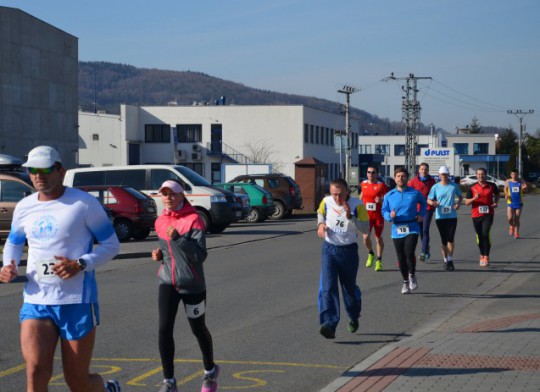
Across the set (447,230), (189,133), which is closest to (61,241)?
(447,230)

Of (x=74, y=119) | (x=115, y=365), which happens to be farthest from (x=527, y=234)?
(x=74, y=119)

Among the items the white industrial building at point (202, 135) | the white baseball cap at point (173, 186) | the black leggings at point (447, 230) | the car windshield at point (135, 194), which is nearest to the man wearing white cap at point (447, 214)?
the black leggings at point (447, 230)

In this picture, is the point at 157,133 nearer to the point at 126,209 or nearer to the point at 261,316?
the point at 126,209

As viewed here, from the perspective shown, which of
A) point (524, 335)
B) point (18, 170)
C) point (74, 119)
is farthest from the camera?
point (74, 119)

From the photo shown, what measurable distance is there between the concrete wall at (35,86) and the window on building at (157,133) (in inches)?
1127

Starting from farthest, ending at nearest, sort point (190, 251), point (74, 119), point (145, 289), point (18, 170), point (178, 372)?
point (74, 119) → point (18, 170) → point (145, 289) → point (178, 372) → point (190, 251)

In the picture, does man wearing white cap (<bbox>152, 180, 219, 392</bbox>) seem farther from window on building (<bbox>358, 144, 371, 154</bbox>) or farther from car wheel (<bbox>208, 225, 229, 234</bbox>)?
window on building (<bbox>358, 144, 371, 154</bbox>)

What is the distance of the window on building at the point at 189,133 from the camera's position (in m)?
80.2

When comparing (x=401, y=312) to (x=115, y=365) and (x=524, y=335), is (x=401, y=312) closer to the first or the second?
(x=524, y=335)

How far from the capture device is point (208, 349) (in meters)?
7.41

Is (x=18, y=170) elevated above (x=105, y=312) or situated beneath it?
elevated above

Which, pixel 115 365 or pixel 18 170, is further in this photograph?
pixel 18 170

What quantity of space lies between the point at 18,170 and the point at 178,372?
19.2 m

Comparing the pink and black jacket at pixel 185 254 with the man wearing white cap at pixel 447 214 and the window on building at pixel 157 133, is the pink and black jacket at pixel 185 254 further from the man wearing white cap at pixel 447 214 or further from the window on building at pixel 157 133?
the window on building at pixel 157 133
